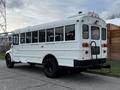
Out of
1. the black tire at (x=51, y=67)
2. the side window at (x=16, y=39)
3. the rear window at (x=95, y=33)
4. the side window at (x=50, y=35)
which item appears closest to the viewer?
the rear window at (x=95, y=33)

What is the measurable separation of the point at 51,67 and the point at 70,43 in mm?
1792

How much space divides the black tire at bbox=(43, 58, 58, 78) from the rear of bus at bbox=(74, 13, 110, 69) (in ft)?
4.58

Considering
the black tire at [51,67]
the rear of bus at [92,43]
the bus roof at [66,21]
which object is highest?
the bus roof at [66,21]

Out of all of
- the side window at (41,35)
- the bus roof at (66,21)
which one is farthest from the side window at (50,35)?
the side window at (41,35)

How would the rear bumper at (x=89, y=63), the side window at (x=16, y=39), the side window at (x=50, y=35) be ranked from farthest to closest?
the side window at (x=16, y=39) < the side window at (x=50, y=35) < the rear bumper at (x=89, y=63)

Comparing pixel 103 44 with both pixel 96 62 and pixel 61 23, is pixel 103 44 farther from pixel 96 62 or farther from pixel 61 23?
pixel 61 23

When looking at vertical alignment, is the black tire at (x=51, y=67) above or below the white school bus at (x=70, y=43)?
below

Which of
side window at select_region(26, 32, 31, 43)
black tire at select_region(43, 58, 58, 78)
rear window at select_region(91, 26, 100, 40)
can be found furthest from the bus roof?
black tire at select_region(43, 58, 58, 78)

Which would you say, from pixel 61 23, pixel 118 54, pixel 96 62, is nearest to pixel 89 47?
pixel 96 62

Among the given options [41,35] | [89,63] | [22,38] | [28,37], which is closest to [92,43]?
[89,63]

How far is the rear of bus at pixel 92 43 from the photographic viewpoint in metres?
9.45

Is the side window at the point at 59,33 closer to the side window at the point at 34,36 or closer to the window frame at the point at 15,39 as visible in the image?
the side window at the point at 34,36

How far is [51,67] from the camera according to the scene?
426 inches

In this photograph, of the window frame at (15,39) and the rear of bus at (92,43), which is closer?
the rear of bus at (92,43)
